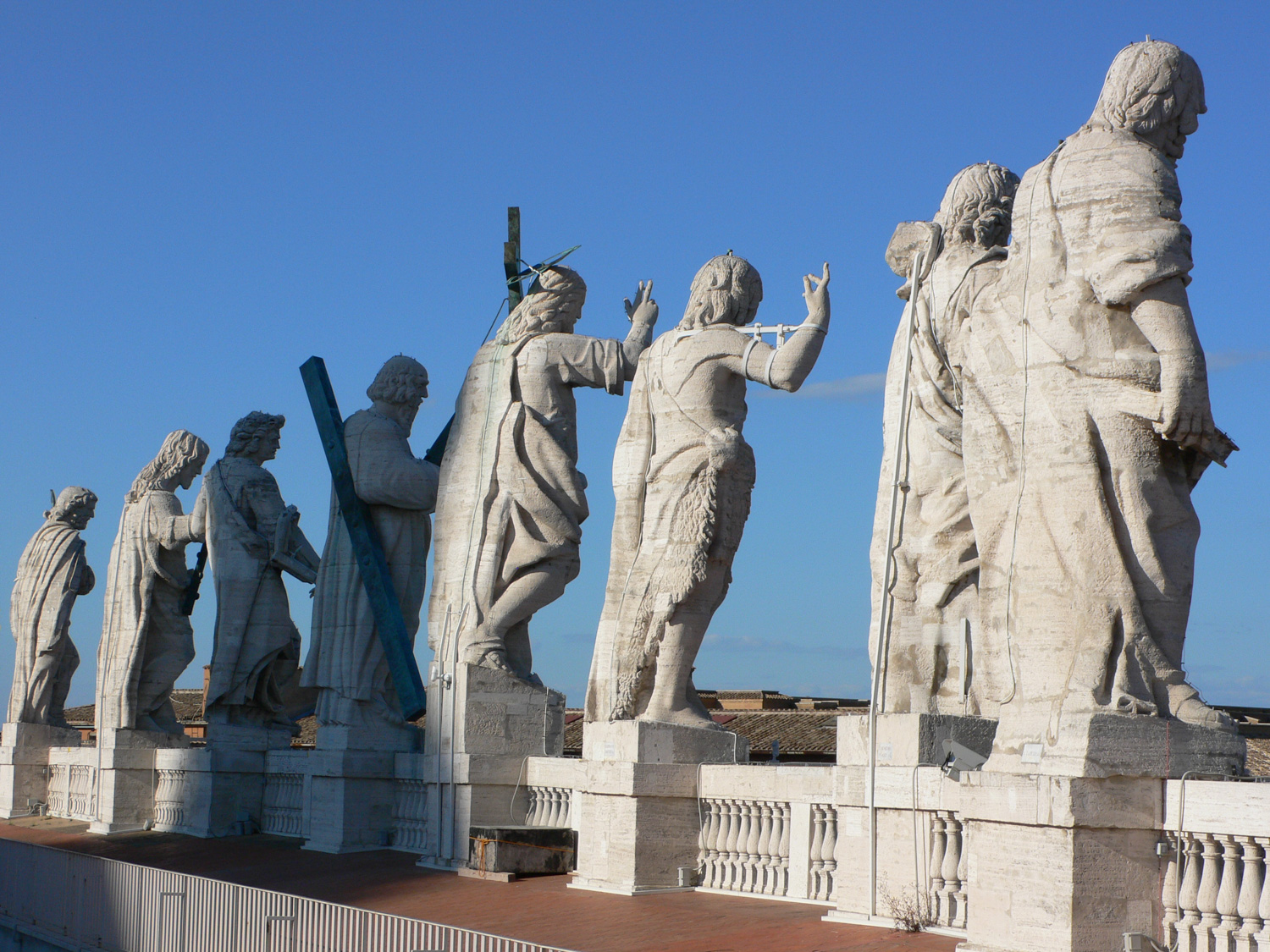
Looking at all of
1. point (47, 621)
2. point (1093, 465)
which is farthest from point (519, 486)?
point (47, 621)

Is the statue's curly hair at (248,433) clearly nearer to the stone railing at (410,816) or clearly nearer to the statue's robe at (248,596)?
the statue's robe at (248,596)

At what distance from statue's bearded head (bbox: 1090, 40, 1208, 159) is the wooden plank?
848 centimetres

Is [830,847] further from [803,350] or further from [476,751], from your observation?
[476,751]

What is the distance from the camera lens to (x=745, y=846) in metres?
10.2

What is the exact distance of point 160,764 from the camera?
1802 centimetres

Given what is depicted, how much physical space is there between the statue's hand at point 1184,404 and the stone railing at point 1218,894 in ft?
5.76

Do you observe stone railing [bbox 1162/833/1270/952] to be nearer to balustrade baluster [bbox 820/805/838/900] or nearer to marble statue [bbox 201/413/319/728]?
balustrade baluster [bbox 820/805/838/900]

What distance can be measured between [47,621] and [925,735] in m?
15.7

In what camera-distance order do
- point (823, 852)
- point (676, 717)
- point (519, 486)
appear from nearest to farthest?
1. point (823, 852)
2. point (676, 717)
3. point (519, 486)

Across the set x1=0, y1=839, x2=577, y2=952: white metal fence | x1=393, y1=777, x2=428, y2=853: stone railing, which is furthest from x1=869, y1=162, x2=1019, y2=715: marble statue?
x1=393, y1=777, x2=428, y2=853: stone railing

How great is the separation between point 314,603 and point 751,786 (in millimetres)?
6539

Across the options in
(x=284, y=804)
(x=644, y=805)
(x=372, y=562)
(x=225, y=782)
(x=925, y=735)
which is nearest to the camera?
(x=925, y=735)

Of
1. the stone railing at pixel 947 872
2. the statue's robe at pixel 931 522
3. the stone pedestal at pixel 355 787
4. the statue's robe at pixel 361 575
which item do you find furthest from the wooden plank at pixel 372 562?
the stone railing at pixel 947 872

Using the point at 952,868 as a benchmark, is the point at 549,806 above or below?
below
